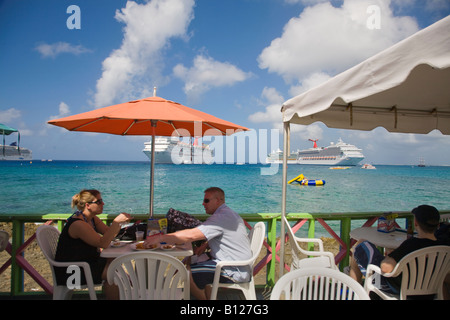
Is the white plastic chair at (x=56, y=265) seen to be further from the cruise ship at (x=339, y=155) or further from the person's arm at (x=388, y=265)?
the cruise ship at (x=339, y=155)

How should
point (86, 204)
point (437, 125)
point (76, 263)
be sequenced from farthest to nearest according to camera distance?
point (437, 125) → point (86, 204) → point (76, 263)

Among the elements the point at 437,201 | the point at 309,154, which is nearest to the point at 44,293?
the point at 437,201

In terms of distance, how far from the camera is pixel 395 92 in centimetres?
260

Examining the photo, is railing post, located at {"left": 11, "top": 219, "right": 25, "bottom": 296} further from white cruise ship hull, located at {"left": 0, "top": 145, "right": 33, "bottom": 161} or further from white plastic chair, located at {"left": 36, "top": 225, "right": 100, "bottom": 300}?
white cruise ship hull, located at {"left": 0, "top": 145, "right": 33, "bottom": 161}

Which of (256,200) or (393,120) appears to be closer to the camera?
(393,120)

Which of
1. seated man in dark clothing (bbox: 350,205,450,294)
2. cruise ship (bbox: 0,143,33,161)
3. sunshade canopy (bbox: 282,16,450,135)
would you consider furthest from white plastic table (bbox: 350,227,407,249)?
cruise ship (bbox: 0,143,33,161)

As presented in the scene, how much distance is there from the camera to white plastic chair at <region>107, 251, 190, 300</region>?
5.46 feet

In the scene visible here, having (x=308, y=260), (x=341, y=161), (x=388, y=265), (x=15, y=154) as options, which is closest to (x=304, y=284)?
(x=388, y=265)

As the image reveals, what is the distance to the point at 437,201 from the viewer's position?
20.2 metres

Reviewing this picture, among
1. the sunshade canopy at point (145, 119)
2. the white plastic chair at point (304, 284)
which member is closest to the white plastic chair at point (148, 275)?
the white plastic chair at point (304, 284)

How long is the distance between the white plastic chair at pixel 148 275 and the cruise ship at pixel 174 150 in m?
49.8

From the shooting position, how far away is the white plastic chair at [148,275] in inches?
65.5
